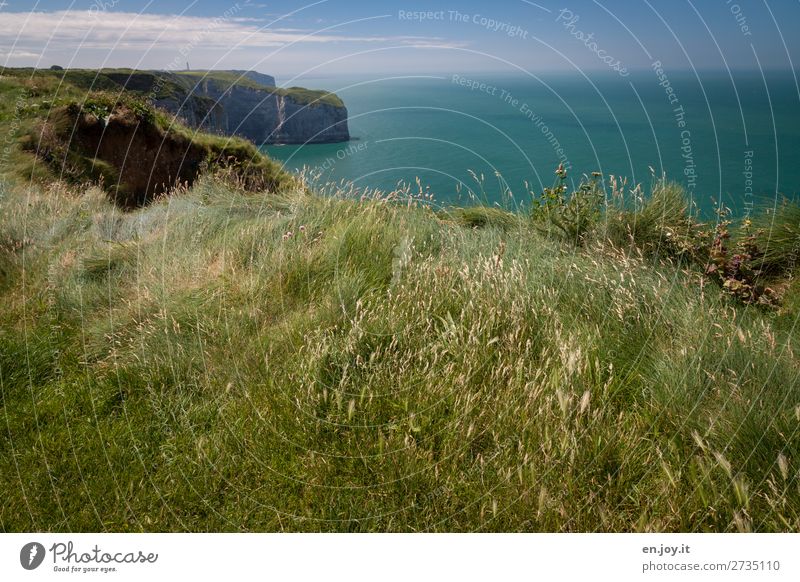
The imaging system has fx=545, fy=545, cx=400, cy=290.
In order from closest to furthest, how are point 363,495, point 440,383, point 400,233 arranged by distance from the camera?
point 363,495 < point 440,383 < point 400,233

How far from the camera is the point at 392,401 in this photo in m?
3.12

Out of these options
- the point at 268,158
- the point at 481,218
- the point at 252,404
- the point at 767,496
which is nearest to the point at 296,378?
the point at 252,404

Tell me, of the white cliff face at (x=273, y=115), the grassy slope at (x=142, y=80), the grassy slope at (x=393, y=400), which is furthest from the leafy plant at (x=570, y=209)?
the white cliff face at (x=273, y=115)

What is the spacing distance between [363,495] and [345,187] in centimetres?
522

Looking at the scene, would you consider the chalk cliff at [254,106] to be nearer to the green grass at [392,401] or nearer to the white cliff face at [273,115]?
the white cliff face at [273,115]

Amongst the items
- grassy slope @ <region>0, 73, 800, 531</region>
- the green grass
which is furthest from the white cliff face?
the green grass

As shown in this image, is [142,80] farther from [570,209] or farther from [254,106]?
[570,209]

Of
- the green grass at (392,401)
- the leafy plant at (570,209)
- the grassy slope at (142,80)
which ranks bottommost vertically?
the green grass at (392,401)

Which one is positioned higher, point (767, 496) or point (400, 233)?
point (400, 233)

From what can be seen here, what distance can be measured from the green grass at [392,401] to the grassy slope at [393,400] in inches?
0.6

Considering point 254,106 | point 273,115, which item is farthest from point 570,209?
point 273,115

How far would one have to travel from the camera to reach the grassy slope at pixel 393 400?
2.54 metres
